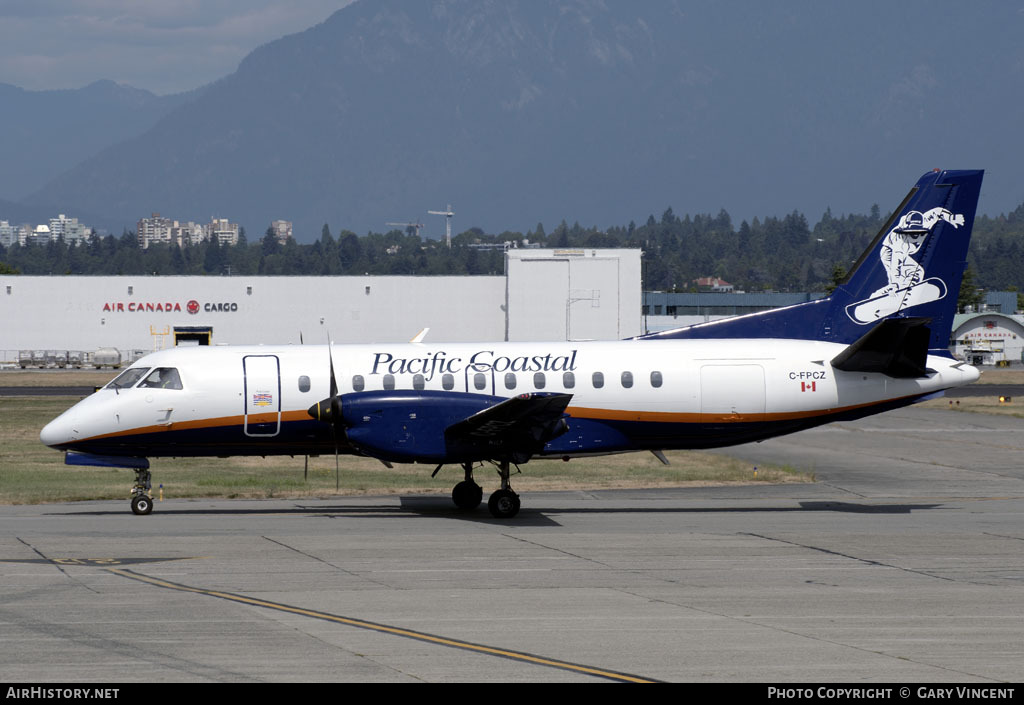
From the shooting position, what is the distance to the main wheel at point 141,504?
23.3 metres

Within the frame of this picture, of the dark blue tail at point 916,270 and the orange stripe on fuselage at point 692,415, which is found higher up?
the dark blue tail at point 916,270

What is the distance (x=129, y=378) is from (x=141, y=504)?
2.57m

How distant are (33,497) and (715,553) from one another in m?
16.3

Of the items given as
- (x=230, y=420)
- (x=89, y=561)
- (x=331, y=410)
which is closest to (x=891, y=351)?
(x=331, y=410)

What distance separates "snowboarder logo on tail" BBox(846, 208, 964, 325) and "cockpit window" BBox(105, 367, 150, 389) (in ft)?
48.5

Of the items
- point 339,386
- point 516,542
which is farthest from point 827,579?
point 339,386

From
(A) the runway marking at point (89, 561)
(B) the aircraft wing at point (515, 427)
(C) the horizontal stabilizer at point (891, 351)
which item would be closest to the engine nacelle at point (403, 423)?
(B) the aircraft wing at point (515, 427)

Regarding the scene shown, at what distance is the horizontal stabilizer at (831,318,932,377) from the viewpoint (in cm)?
2312

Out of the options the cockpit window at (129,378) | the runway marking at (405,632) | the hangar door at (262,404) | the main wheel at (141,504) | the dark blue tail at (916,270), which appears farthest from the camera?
the dark blue tail at (916,270)

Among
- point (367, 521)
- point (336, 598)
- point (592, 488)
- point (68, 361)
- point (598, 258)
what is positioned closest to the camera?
point (336, 598)

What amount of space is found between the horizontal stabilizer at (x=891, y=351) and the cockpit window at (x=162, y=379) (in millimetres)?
13371

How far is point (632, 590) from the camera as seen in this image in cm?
1543

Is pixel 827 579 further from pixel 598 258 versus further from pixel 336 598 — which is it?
pixel 598 258

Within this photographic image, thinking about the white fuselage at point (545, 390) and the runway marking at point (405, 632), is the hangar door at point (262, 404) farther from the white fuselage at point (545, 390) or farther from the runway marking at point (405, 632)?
the runway marking at point (405, 632)
